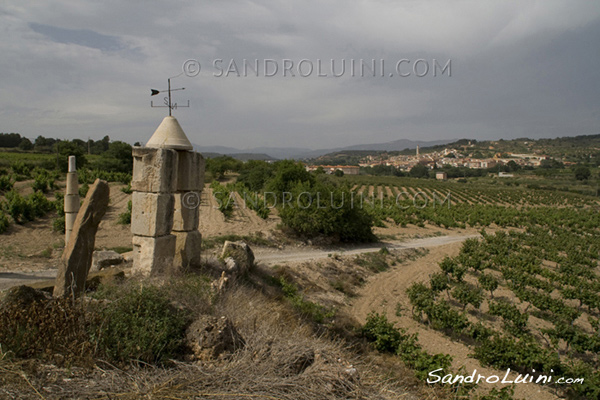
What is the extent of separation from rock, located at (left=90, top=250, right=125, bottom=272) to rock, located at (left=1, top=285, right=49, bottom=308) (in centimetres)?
514

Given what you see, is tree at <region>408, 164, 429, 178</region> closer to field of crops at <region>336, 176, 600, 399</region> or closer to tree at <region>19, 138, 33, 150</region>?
field of crops at <region>336, 176, 600, 399</region>

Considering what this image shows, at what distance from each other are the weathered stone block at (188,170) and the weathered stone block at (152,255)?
151 cm

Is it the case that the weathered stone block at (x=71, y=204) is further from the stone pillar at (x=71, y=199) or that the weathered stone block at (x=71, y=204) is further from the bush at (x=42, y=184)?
the bush at (x=42, y=184)

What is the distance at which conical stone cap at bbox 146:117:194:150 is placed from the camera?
29.2ft

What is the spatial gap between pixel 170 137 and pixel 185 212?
1.93m

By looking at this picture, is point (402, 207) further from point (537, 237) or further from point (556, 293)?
point (556, 293)

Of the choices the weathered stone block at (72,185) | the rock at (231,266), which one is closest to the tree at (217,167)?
the weathered stone block at (72,185)

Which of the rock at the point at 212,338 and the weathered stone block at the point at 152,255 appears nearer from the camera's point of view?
the rock at the point at 212,338

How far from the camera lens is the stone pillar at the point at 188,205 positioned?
948 centimetres

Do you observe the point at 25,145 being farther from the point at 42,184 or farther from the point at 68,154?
the point at 42,184

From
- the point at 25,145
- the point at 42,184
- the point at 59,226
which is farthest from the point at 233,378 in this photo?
the point at 25,145

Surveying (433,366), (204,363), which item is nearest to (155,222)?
(204,363)

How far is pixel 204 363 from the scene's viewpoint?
16.7 ft

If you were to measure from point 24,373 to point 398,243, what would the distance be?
22.8m
